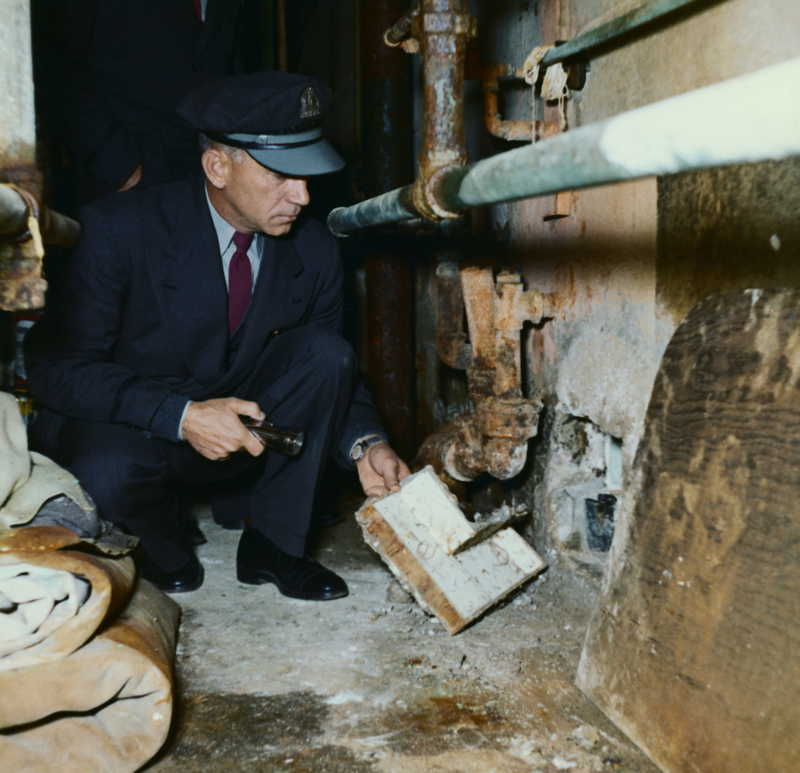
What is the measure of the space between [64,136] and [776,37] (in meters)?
2.34

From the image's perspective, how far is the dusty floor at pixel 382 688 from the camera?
3.84ft

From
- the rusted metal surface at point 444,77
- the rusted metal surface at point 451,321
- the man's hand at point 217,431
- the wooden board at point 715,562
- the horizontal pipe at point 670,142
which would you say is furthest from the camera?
the rusted metal surface at point 451,321

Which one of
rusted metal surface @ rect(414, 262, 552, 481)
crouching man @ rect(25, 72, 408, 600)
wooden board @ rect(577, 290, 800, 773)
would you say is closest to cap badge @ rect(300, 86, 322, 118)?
crouching man @ rect(25, 72, 408, 600)

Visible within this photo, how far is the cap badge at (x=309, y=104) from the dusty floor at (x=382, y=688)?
131 centimetres

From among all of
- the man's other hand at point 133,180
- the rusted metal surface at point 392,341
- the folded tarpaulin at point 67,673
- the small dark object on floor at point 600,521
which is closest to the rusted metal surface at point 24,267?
the folded tarpaulin at point 67,673

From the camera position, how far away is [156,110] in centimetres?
252

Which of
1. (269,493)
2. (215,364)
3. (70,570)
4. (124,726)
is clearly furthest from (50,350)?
(124,726)

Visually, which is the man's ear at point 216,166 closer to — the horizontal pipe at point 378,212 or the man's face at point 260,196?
the man's face at point 260,196

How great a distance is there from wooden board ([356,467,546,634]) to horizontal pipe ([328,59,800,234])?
3.04 feet

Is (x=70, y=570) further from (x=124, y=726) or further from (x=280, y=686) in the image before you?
(x=280, y=686)

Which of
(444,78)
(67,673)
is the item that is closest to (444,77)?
(444,78)

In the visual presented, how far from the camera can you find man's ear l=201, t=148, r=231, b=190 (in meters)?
1.84

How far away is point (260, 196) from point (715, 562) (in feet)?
4.65

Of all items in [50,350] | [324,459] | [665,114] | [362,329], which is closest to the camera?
[665,114]
